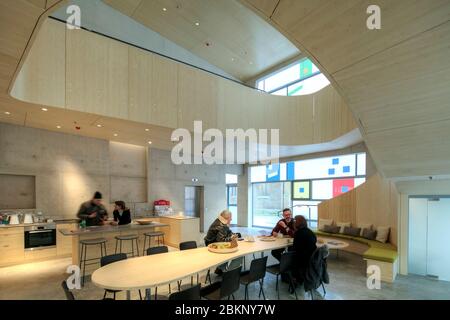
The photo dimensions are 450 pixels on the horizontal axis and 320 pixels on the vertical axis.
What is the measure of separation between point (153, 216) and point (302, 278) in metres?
5.90

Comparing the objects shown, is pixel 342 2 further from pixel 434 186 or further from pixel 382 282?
pixel 382 282

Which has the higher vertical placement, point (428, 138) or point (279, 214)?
point (428, 138)

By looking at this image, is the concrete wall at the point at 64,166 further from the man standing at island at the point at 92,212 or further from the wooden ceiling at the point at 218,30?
the wooden ceiling at the point at 218,30

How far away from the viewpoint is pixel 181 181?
10.0m

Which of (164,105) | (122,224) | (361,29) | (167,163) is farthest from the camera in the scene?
(167,163)

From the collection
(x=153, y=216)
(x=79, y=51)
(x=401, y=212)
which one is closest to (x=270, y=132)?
(x=401, y=212)

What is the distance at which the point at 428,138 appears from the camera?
3668 millimetres

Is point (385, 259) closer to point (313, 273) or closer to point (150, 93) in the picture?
point (313, 273)

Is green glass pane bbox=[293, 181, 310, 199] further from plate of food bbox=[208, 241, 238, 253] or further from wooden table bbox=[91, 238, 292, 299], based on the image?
plate of food bbox=[208, 241, 238, 253]

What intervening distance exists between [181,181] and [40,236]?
488cm

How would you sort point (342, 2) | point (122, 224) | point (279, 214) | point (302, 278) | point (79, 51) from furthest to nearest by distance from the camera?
point (279, 214) → point (122, 224) → point (79, 51) → point (302, 278) → point (342, 2)

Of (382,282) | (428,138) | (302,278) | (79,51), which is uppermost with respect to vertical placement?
(79,51)

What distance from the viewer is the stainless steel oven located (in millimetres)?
5995
